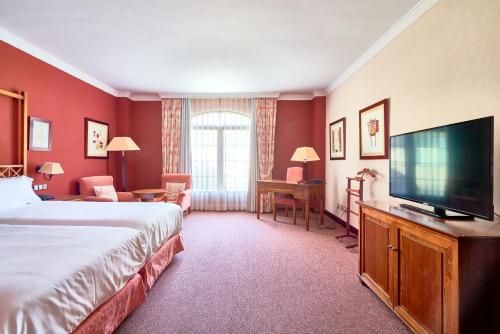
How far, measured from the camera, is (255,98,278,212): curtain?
5852 millimetres

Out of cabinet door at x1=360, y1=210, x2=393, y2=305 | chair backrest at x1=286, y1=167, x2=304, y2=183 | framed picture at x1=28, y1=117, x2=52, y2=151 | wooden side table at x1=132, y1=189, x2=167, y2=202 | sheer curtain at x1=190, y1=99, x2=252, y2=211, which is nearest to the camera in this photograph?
cabinet door at x1=360, y1=210, x2=393, y2=305

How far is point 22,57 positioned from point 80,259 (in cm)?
349

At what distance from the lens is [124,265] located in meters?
1.79

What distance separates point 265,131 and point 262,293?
4.13 m

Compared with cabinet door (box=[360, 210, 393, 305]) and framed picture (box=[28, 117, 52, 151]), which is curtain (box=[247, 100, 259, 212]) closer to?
cabinet door (box=[360, 210, 393, 305])

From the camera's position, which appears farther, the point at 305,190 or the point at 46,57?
the point at 305,190

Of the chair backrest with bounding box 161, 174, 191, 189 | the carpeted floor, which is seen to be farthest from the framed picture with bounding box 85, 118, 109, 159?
the carpeted floor

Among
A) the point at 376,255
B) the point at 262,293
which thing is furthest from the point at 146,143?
the point at 376,255

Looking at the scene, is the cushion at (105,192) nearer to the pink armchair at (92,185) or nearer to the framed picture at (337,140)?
the pink armchair at (92,185)

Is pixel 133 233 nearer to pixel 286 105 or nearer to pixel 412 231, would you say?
pixel 412 231

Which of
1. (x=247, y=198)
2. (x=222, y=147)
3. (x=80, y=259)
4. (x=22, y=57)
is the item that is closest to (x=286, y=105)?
Result: (x=222, y=147)

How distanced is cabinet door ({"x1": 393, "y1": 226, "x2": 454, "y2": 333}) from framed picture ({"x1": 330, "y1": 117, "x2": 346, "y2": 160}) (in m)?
2.95

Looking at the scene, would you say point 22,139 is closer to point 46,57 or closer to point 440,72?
point 46,57

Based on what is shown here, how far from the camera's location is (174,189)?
17.7ft
